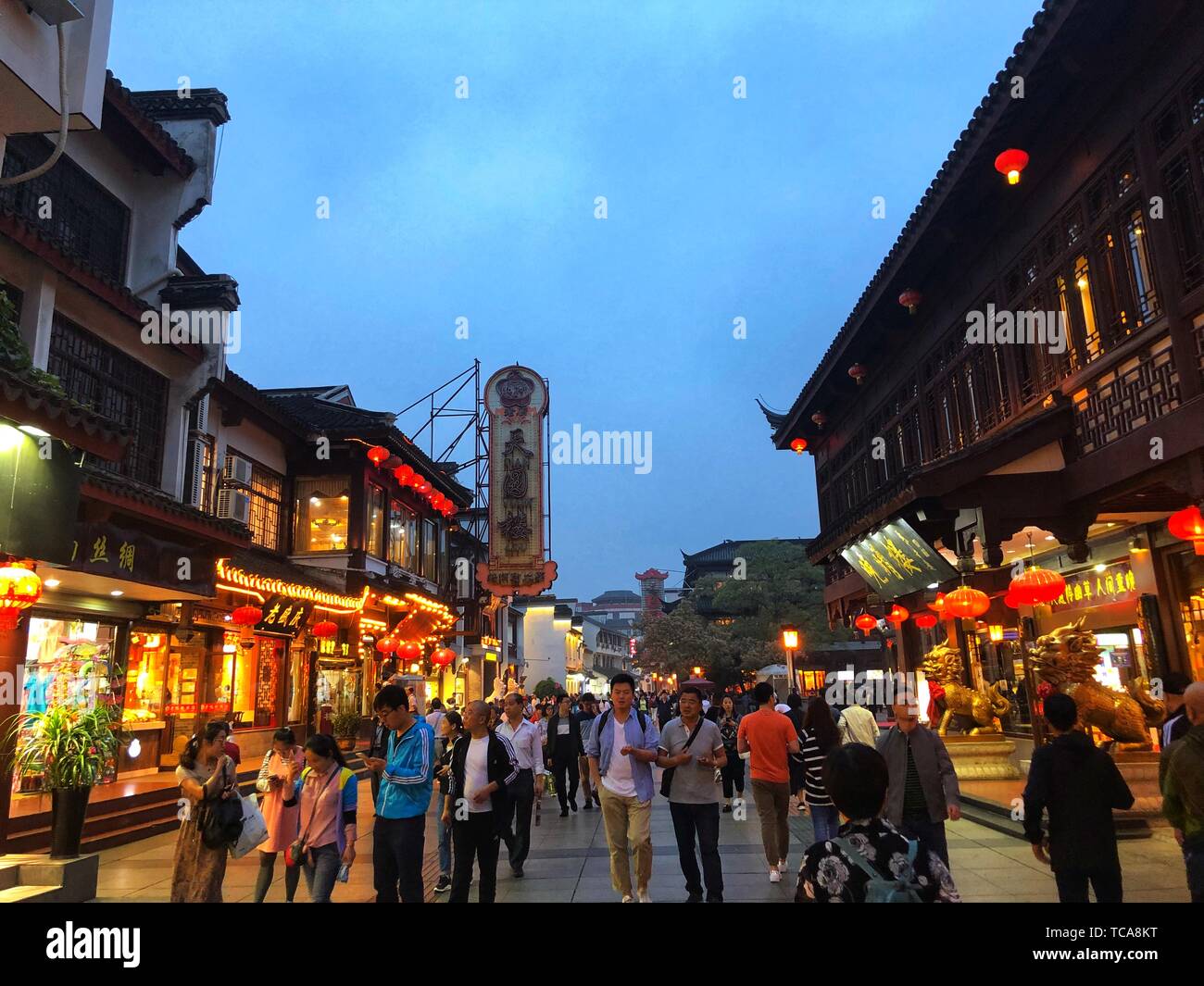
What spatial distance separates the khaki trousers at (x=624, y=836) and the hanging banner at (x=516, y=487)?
17.7 meters

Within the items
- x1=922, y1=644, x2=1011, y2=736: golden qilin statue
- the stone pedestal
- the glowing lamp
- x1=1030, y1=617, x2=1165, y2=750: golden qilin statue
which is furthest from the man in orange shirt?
A: the glowing lamp

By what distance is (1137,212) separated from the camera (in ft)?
30.1

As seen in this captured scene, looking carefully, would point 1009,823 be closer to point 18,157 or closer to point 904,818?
point 904,818

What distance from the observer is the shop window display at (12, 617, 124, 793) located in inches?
480

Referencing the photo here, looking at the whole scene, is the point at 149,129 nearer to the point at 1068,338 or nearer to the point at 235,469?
the point at 235,469

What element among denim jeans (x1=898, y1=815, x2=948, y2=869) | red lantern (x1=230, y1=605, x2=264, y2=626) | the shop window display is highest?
red lantern (x1=230, y1=605, x2=264, y2=626)

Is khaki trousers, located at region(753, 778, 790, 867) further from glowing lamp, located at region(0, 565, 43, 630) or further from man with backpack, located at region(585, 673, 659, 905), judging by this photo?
glowing lamp, located at region(0, 565, 43, 630)

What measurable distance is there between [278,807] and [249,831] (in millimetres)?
302

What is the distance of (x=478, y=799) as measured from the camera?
6.32 metres

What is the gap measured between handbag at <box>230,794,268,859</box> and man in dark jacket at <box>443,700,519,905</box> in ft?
4.88

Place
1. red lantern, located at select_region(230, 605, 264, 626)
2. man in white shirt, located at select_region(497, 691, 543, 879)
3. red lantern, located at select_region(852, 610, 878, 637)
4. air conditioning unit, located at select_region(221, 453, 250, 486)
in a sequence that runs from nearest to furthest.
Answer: man in white shirt, located at select_region(497, 691, 543, 879) → red lantern, located at select_region(230, 605, 264, 626) → air conditioning unit, located at select_region(221, 453, 250, 486) → red lantern, located at select_region(852, 610, 878, 637)

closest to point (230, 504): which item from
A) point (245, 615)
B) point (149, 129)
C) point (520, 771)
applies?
point (245, 615)

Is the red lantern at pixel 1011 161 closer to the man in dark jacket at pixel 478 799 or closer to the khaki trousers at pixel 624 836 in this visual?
the khaki trousers at pixel 624 836
